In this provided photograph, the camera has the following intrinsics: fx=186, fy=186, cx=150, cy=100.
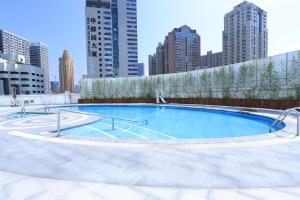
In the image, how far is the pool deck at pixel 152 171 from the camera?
232 cm

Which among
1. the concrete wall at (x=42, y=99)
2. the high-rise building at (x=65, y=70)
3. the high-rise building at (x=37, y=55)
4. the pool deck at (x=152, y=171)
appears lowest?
the pool deck at (x=152, y=171)

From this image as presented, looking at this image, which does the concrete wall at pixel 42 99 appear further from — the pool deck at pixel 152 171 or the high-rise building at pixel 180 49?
the high-rise building at pixel 180 49

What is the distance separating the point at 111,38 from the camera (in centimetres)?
7050

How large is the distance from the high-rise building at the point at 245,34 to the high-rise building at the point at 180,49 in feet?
56.9

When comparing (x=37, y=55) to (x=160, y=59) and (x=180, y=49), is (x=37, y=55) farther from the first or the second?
(x=180, y=49)

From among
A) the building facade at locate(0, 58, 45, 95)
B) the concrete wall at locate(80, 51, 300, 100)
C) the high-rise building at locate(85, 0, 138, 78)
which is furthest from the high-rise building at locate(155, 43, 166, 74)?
the concrete wall at locate(80, 51, 300, 100)

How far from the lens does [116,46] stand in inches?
3004

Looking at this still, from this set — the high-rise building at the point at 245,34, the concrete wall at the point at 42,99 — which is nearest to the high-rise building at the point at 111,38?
the high-rise building at the point at 245,34

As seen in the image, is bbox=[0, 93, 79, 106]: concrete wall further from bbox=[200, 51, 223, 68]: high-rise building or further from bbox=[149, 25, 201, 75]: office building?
bbox=[200, 51, 223, 68]: high-rise building

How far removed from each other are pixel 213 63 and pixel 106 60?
58211 mm

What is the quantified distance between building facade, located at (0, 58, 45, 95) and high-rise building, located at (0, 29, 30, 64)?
49.9 meters

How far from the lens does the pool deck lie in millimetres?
2316

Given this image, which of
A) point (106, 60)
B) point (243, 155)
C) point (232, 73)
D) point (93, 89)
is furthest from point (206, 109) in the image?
point (106, 60)

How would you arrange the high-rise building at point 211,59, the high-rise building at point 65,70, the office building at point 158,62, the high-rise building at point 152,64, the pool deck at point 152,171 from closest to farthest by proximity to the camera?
the pool deck at point 152,171 → the high-rise building at point 211,59 → the office building at point 158,62 → the high-rise building at point 152,64 → the high-rise building at point 65,70
